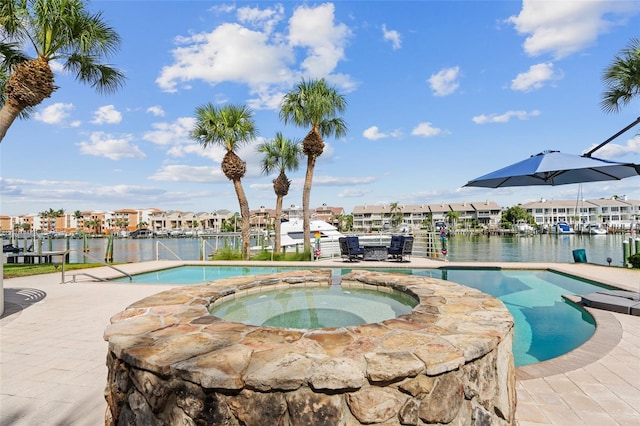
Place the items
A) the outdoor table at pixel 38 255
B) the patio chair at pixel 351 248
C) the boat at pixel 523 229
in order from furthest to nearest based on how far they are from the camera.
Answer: the boat at pixel 523 229
the patio chair at pixel 351 248
the outdoor table at pixel 38 255

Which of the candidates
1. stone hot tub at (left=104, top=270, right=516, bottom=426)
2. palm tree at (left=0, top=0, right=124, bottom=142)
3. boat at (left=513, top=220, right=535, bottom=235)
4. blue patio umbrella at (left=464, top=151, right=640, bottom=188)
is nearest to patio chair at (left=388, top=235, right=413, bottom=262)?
blue patio umbrella at (left=464, top=151, right=640, bottom=188)

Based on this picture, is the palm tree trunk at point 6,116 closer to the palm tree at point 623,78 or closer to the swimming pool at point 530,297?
the swimming pool at point 530,297

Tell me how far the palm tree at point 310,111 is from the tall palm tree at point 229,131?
72.1 inches

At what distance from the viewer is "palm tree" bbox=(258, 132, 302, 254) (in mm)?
17625

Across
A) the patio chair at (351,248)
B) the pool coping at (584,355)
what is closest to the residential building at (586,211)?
the patio chair at (351,248)

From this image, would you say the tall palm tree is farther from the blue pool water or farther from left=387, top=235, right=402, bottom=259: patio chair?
the blue pool water

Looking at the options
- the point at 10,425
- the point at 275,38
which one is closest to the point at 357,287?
the point at 10,425

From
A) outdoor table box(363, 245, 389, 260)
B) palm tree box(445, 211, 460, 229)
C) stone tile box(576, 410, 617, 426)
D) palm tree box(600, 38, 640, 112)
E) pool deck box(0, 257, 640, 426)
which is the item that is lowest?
pool deck box(0, 257, 640, 426)

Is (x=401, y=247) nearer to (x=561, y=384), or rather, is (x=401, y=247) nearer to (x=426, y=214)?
(x=561, y=384)

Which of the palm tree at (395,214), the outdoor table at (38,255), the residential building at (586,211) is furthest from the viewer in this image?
the palm tree at (395,214)

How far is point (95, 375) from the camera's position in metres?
3.22

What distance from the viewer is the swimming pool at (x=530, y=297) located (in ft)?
14.6

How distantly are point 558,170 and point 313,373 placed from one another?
613cm

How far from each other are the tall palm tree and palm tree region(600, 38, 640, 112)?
46.2 ft
